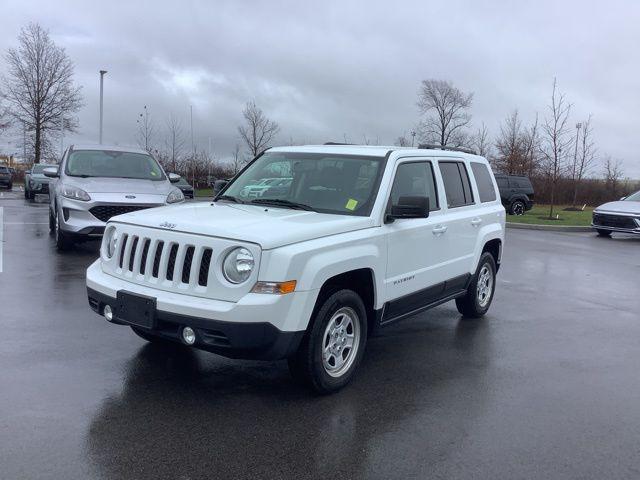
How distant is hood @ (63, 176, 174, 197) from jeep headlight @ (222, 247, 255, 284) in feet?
21.8

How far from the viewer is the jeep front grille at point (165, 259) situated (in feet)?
14.3

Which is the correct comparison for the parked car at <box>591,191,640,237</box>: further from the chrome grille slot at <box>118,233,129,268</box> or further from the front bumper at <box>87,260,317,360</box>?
the chrome grille slot at <box>118,233,129,268</box>

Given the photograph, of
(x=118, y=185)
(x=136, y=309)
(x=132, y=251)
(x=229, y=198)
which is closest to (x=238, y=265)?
(x=136, y=309)

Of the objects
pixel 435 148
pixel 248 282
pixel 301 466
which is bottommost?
pixel 301 466

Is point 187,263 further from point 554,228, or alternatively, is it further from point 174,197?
point 554,228

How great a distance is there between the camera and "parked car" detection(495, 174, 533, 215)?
28.2m

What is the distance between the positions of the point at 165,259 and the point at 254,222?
27.1 inches

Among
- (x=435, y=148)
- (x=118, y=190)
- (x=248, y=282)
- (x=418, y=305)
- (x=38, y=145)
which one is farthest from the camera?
(x=38, y=145)

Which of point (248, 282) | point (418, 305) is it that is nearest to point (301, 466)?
point (248, 282)

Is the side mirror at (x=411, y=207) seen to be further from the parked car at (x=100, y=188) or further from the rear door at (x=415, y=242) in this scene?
the parked car at (x=100, y=188)

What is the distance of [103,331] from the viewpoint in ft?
20.2

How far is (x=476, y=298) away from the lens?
7.34 metres

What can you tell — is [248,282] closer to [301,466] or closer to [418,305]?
[301,466]

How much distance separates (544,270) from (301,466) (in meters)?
9.07
